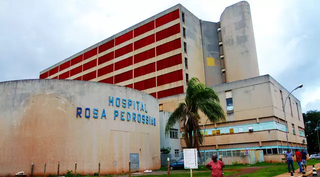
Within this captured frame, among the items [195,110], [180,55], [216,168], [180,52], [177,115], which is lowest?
[216,168]

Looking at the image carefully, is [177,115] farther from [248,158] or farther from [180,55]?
[180,55]

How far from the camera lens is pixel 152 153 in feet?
112

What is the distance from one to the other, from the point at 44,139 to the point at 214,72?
44.0m

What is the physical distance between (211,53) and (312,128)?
44.1 metres

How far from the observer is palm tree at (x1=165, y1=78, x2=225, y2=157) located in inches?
1129

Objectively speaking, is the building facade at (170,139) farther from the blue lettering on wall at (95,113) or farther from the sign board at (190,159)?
the sign board at (190,159)

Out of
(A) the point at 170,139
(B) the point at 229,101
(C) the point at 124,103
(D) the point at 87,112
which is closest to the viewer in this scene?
(D) the point at 87,112

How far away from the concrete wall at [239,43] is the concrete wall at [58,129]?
3662 centimetres

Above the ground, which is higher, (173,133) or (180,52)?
(180,52)

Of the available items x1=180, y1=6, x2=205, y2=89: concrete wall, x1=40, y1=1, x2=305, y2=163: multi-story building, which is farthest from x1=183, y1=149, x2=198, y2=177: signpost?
x1=180, y1=6, x2=205, y2=89: concrete wall

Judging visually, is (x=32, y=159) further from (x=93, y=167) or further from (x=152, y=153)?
(x=152, y=153)

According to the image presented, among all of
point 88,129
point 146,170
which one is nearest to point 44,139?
point 88,129

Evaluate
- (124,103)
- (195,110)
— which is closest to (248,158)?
(195,110)

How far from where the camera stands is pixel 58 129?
27.1 m
